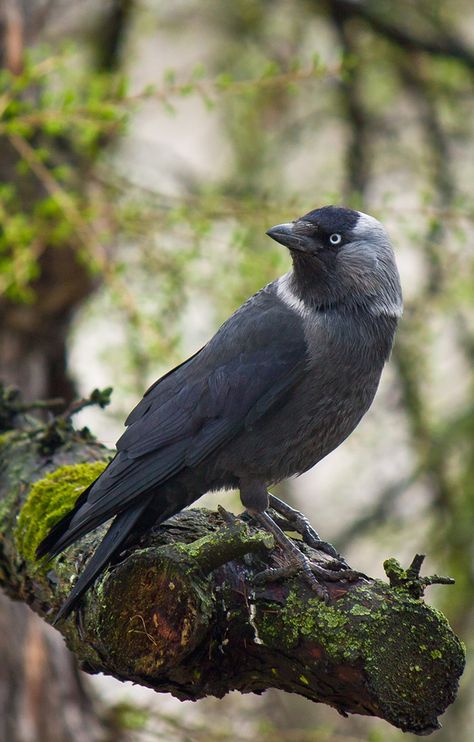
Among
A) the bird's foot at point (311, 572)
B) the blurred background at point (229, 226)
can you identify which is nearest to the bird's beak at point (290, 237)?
the blurred background at point (229, 226)

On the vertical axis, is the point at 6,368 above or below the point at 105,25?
below

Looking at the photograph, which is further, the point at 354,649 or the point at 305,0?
the point at 305,0

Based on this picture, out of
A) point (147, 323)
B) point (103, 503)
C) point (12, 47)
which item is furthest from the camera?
point (12, 47)

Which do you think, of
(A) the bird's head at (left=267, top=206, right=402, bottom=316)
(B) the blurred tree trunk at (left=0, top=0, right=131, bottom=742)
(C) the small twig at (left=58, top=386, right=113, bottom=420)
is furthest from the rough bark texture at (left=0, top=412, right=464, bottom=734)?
(B) the blurred tree trunk at (left=0, top=0, right=131, bottom=742)

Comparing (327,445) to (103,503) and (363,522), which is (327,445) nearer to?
(103,503)

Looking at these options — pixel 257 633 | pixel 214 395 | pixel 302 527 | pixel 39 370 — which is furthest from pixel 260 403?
pixel 39 370

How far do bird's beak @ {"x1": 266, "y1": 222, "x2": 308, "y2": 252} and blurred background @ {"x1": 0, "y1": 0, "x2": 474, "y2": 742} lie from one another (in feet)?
1.38

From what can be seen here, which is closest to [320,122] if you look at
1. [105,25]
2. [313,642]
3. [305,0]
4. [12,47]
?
[305,0]

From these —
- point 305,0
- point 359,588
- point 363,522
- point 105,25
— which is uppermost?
point 305,0

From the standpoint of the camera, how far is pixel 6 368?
5.32 m

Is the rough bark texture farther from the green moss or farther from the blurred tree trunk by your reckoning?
the blurred tree trunk

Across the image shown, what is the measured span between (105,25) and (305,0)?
4.17ft

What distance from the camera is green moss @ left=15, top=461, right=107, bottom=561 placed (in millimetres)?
2816

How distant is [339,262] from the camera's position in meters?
3.40
